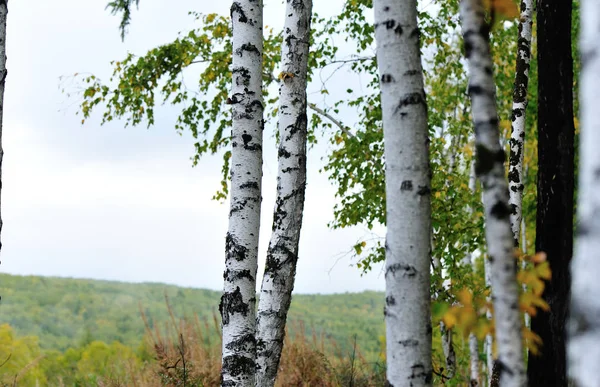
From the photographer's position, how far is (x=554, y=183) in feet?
14.2

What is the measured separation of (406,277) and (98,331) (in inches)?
1111

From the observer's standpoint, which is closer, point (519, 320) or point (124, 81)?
point (519, 320)

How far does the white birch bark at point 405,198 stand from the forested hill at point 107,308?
23.0 metres

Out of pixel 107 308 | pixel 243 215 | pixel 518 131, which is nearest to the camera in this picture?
pixel 243 215

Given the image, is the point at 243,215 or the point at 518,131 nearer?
the point at 243,215

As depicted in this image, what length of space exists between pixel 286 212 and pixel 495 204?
285 centimetres

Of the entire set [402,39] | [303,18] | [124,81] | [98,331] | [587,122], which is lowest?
[98,331]

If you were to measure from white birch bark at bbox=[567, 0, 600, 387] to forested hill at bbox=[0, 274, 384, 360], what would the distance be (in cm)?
2367

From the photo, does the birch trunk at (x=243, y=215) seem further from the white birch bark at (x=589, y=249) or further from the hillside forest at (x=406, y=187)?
the white birch bark at (x=589, y=249)

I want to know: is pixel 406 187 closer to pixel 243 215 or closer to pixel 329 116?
pixel 243 215

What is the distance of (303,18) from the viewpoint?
491 cm

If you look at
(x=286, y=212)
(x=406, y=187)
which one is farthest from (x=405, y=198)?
(x=286, y=212)

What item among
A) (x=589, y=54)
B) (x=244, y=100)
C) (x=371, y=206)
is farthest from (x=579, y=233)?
(x=371, y=206)

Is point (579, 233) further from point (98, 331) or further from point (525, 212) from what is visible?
point (98, 331)
